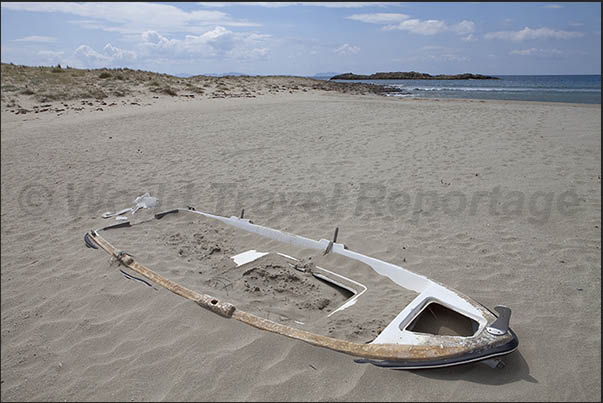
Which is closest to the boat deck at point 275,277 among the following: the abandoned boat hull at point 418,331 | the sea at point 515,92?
the abandoned boat hull at point 418,331

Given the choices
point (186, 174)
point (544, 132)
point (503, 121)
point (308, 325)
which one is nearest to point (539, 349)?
point (308, 325)

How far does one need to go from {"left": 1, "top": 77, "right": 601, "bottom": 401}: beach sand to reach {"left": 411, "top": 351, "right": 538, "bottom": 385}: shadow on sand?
0.04ft

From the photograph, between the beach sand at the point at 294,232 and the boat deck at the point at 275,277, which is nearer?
the beach sand at the point at 294,232

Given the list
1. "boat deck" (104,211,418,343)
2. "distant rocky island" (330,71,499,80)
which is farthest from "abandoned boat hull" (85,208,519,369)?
"distant rocky island" (330,71,499,80)

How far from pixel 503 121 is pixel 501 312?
513 inches

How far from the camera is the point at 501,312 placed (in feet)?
8.40

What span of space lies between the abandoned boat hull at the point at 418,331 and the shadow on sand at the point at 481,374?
0.28 feet

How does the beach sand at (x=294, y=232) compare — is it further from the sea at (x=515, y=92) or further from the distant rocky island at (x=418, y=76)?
the distant rocky island at (x=418, y=76)

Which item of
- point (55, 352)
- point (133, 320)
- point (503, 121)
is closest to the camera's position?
point (55, 352)

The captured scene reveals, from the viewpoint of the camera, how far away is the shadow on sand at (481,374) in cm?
246

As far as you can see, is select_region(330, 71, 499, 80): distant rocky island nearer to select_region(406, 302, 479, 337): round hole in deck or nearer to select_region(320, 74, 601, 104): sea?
select_region(320, 74, 601, 104): sea

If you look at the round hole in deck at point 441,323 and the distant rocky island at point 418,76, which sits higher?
the distant rocky island at point 418,76

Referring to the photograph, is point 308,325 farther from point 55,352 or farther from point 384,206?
point 384,206

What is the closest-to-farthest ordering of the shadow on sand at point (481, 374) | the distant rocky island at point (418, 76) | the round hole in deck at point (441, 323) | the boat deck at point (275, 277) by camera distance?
1. the shadow on sand at point (481, 374)
2. the round hole in deck at point (441, 323)
3. the boat deck at point (275, 277)
4. the distant rocky island at point (418, 76)
